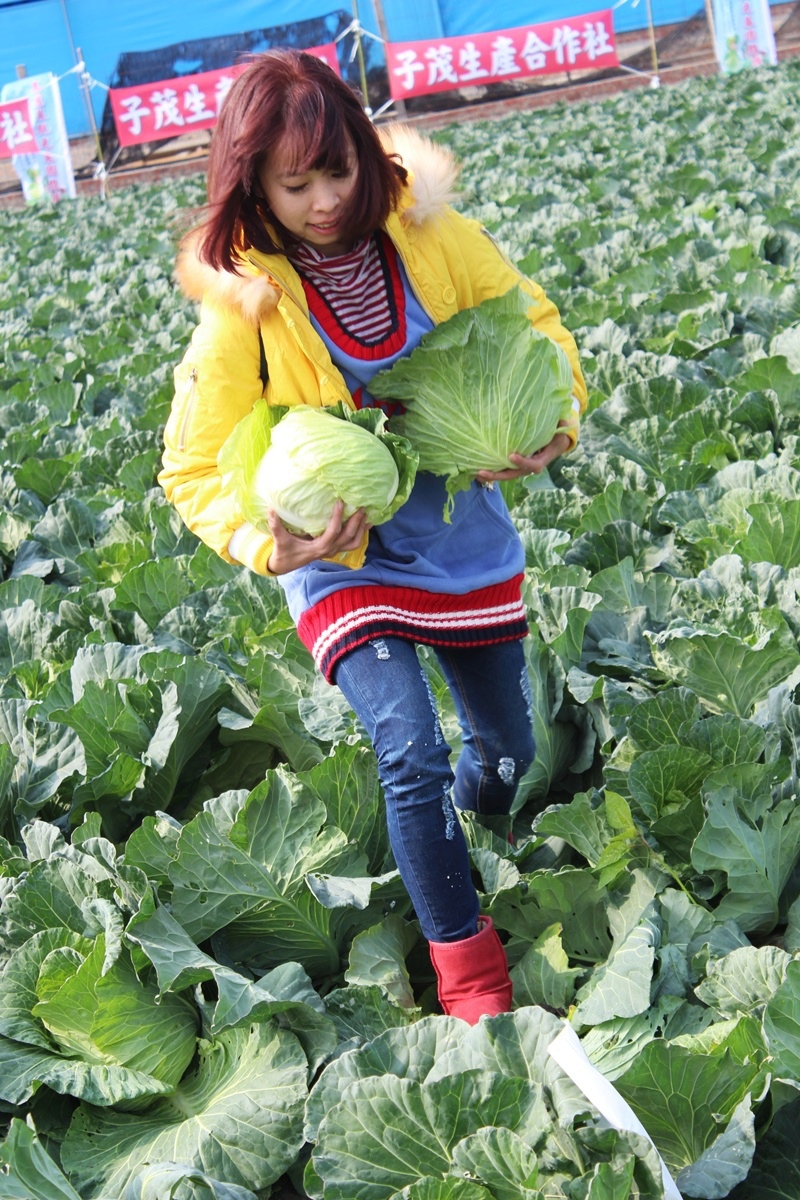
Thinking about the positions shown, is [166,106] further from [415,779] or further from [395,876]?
[415,779]

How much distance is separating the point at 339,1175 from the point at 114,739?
153 centimetres

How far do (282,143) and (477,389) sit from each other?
59 cm

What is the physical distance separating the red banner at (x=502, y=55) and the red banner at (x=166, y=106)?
1.40 meters

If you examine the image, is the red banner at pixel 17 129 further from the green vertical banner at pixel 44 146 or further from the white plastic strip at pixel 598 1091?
the white plastic strip at pixel 598 1091

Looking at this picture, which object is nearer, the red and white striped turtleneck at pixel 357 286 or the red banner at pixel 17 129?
the red and white striped turtleneck at pixel 357 286

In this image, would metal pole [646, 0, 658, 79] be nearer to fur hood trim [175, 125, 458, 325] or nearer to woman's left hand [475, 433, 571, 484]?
fur hood trim [175, 125, 458, 325]

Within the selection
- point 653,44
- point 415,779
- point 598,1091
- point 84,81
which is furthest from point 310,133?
point 84,81

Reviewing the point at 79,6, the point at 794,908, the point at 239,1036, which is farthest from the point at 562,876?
the point at 79,6

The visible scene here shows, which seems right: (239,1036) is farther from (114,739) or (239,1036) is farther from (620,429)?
(620,429)

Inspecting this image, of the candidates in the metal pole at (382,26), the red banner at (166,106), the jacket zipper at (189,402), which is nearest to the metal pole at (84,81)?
the red banner at (166,106)

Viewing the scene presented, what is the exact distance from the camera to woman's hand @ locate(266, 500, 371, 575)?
2150mm

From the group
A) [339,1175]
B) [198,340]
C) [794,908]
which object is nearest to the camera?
[339,1175]

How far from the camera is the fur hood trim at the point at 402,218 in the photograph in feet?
7.28

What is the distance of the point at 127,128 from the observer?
74.2 feet
